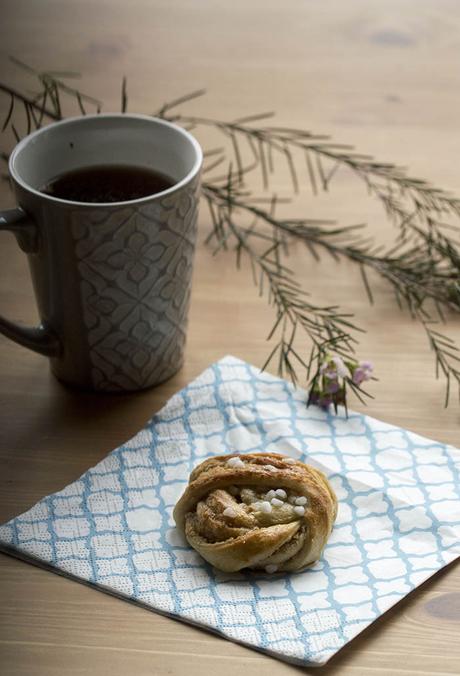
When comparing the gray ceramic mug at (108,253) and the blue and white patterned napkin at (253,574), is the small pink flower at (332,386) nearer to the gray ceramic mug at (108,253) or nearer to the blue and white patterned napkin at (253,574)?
the blue and white patterned napkin at (253,574)

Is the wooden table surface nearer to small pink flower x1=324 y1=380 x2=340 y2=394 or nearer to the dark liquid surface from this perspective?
small pink flower x1=324 y1=380 x2=340 y2=394

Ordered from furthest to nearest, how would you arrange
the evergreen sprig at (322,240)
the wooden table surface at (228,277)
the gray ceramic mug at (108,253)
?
1. the evergreen sprig at (322,240)
2. the gray ceramic mug at (108,253)
3. the wooden table surface at (228,277)

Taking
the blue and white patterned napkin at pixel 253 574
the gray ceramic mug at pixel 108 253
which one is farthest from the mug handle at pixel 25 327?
the blue and white patterned napkin at pixel 253 574

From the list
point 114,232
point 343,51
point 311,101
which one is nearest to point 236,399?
point 114,232

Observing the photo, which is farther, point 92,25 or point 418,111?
point 92,25

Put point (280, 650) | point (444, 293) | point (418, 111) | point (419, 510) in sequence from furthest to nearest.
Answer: point (418, 111) → point (444, 293) → point (419, 510) → point (280, 650)

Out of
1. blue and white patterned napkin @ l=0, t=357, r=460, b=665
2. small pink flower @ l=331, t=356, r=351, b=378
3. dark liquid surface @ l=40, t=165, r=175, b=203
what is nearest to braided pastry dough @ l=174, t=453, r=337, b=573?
blue and white patterned napkin @ l=0, t=357, r=460, b=665

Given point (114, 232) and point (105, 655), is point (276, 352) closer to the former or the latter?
point (114, 232)

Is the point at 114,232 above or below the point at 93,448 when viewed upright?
above
